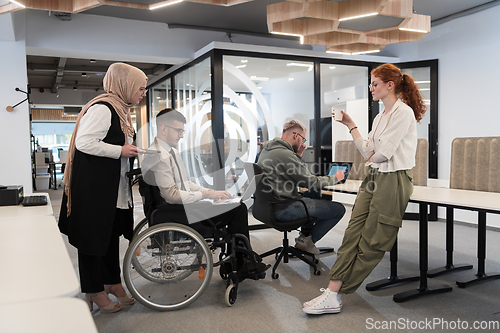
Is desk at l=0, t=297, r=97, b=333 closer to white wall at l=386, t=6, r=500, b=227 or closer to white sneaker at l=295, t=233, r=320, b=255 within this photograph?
white sneaker at l=295, t=233, r=320, b=255

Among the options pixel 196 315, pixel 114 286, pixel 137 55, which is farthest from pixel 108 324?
pixel 137 55

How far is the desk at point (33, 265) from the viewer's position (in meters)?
0.82

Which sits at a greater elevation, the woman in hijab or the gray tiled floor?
the woman in hijab

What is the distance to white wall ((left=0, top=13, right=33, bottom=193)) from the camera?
5090 mm

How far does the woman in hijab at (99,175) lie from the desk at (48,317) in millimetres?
1544

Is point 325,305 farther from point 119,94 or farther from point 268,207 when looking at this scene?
point 119,94

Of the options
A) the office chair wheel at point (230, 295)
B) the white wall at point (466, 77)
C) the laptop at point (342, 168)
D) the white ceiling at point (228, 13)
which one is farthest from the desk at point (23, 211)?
the white wall at point (466, 77)

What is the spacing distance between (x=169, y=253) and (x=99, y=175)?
25.6 inches

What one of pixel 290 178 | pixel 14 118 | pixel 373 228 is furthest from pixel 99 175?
pixel 14 118

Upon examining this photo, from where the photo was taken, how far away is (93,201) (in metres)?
2.23

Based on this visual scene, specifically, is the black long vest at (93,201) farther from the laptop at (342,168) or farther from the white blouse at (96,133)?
the laptop at (342,168)

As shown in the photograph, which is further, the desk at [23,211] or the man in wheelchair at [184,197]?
the man in wheelchair at [184,197]

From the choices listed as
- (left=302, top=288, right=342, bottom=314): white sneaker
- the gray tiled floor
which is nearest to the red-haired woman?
(left=302, top=288, right=342, bottom=314): white sneaker

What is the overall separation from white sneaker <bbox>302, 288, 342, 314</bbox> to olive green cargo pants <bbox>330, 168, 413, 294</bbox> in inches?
2.9
